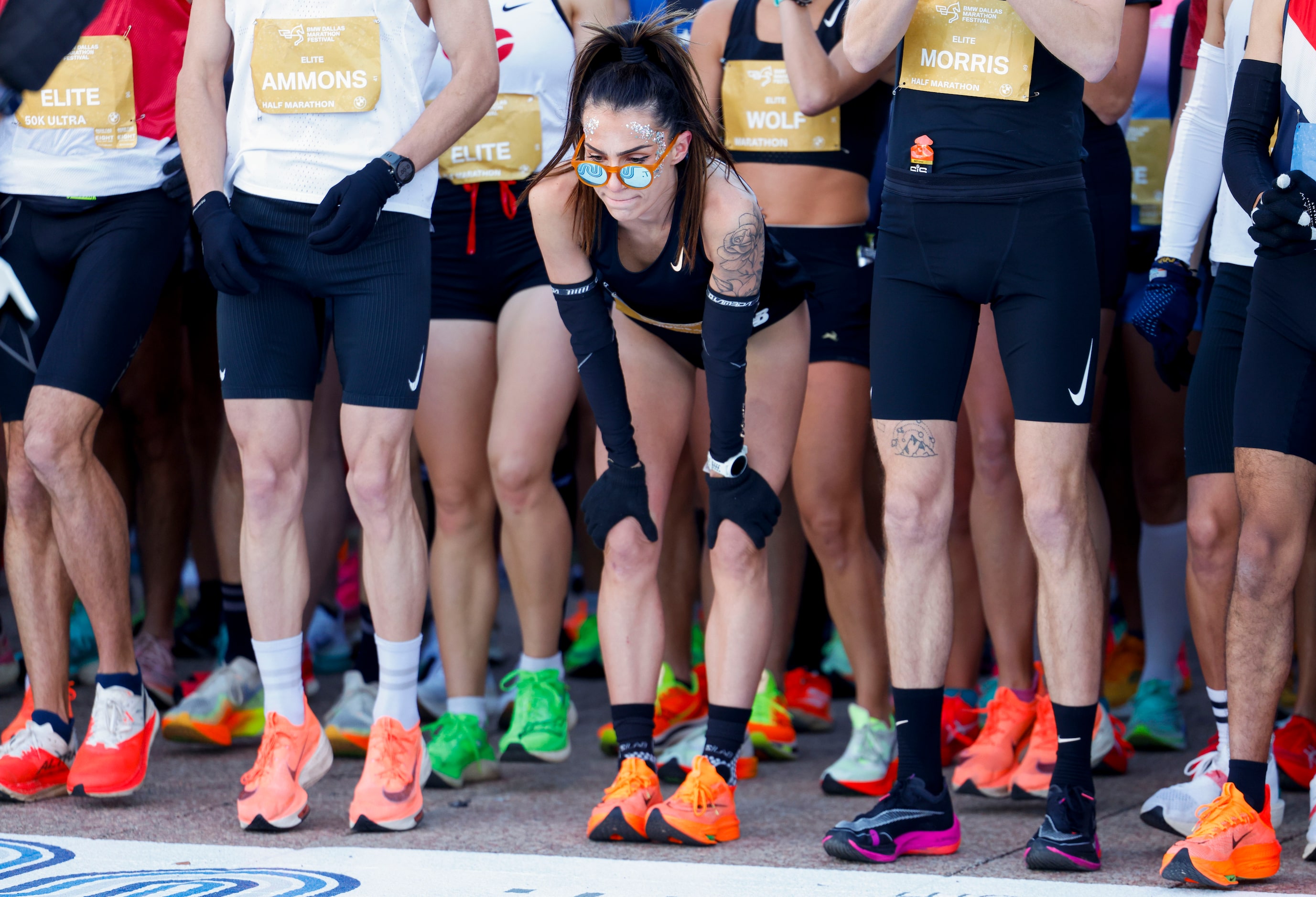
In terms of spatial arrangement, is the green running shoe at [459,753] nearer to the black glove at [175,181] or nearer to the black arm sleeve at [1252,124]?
the black glove at [175,181]

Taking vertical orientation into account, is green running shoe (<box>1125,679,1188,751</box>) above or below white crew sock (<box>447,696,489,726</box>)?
below

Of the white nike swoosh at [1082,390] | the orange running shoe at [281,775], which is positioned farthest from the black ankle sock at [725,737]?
the white nike swoosh at [1082,390]

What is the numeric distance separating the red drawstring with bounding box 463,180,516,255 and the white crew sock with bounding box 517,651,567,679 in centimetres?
109

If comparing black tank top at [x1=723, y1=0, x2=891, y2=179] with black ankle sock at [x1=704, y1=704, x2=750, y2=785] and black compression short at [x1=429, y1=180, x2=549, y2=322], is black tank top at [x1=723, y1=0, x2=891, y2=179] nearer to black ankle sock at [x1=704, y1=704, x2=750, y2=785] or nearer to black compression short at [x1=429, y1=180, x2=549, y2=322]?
black compression short at [x1=429, y1=180, x2=549, y2=322]

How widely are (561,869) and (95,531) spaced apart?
5.05 ft

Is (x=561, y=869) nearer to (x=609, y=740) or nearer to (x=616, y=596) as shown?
(x=616, y=596)

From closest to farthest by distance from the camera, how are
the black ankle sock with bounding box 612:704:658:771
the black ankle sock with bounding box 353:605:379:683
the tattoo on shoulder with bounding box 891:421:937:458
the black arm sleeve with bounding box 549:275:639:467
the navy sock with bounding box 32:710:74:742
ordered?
the tattoo on shoulder with bounding box 891:421:937:458, the black arm sleeve with bounding box 549:275:639:467, the black ankle sock with bounding box 612:704:658:771, the navy sock with bounding box 32:710:74:742, the black ankle sock with bounding box 353:605:379:683

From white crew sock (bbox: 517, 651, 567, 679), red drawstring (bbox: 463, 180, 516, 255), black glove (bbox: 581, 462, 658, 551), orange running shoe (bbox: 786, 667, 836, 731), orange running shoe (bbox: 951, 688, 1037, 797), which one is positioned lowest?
orange running shoe (bbox: 786, 667, 836, 731)

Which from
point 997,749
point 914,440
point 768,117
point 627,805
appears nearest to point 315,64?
point 768,117

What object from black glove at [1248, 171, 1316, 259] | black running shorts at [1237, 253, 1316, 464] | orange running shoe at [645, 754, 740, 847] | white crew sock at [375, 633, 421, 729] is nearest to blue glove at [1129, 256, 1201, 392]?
black running shorts at [1237, 253, 1316, 464]

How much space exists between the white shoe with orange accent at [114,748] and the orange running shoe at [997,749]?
1.98 m

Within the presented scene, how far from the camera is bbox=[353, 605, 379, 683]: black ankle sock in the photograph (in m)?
4.18

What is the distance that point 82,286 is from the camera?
364 centimetres

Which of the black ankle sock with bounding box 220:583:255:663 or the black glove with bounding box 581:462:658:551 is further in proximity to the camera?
the black ankle sock with bounding box 220:583:255:663
